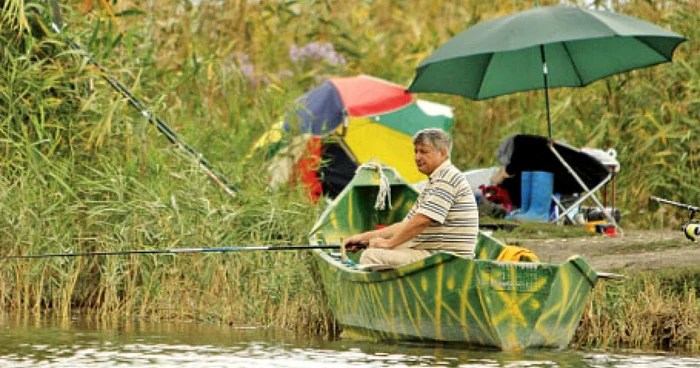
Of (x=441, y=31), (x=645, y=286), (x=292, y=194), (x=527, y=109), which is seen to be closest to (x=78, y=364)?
(x=645, y=286)

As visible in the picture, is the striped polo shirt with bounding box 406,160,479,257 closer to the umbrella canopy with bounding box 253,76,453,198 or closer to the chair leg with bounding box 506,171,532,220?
the chair leg with bounding box 506,171,532,220

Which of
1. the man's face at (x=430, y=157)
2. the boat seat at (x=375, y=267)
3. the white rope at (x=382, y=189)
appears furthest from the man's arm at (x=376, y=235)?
the white rope at (x=382, y=189)

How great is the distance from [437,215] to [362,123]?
6.98 meters

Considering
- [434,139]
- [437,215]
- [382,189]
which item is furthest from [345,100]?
[437,215]

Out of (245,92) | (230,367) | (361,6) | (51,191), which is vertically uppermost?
(361,6)

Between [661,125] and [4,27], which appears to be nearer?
[4,27]

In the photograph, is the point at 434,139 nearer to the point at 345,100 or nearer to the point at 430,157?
the point at 430,157

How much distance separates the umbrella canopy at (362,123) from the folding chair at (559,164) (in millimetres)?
1490

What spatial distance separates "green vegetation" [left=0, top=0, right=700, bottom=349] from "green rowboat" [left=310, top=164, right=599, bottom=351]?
688mm

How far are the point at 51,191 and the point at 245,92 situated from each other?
4.69 metres

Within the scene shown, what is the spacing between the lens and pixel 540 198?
1630 centimetres

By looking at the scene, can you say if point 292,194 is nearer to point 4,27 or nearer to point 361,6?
point 4,27

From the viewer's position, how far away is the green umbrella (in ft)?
48.4

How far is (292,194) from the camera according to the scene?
14.5m
